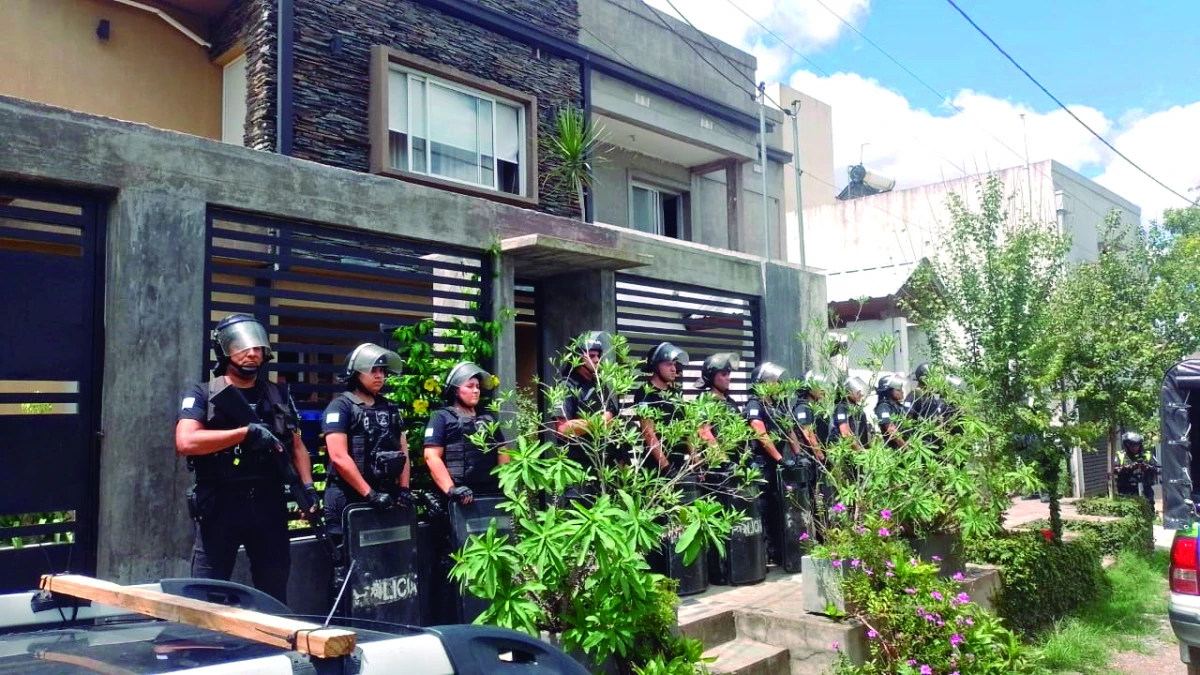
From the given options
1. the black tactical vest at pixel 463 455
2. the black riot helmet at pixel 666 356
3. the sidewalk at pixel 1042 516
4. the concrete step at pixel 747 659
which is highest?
the black riot helmet at pixel 666 356

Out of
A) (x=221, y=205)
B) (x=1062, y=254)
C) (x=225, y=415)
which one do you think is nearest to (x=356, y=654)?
(x=225, y=415)

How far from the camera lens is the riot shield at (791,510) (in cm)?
823

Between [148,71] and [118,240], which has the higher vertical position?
[148,71]

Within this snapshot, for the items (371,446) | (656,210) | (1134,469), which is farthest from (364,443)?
(1134,469)

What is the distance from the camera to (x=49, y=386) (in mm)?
5254

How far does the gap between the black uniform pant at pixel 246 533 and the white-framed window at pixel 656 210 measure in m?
11.5

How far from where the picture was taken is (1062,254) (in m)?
8.87

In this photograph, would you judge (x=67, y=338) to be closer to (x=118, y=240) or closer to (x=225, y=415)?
(x=118, y=240)

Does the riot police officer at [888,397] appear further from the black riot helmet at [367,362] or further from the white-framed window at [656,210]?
the white-framed window at [656,210]

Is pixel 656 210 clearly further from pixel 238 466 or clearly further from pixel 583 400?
pixel 238 466

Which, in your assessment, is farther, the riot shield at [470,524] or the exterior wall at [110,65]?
the exterior wall at [110,65]

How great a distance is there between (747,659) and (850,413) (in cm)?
265

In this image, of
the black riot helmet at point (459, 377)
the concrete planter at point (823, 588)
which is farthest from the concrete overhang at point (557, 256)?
the concrete planter at point (823, 588)

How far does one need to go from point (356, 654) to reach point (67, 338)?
13.4 feet
